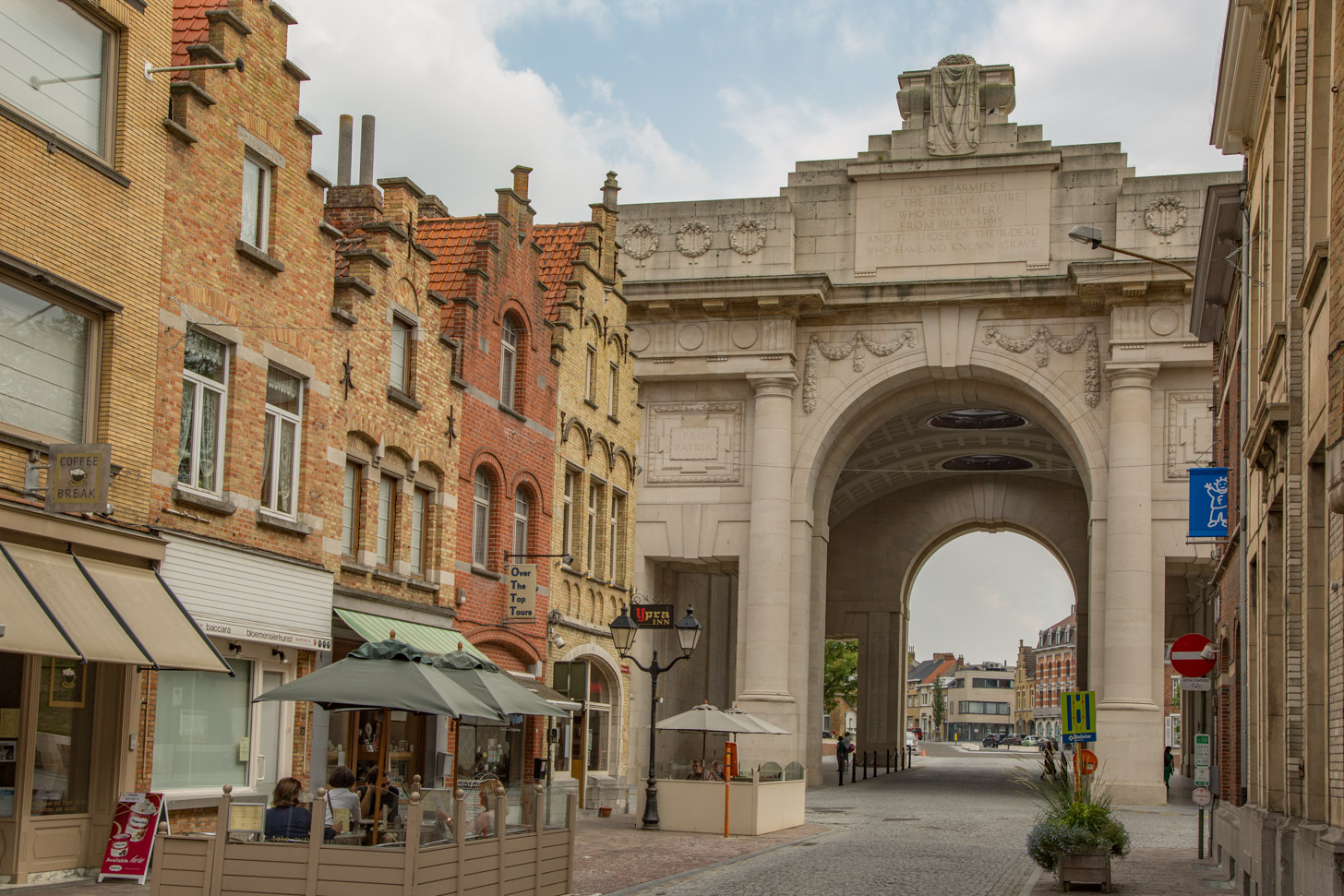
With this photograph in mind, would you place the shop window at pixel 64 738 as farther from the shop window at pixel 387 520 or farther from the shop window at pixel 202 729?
the shop window at pixel 387 520

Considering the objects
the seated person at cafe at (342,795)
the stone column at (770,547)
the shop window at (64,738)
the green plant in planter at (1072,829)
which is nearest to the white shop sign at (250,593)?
the shop window at (64,738)

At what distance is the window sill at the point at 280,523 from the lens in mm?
18031

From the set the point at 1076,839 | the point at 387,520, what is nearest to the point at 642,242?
the point at 387,520

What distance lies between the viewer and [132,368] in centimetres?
1553

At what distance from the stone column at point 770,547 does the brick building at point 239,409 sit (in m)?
22.8

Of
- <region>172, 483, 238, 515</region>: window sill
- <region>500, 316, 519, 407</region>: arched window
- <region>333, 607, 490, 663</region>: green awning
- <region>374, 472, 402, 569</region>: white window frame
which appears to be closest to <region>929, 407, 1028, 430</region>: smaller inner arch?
<region>500, 316, 519, 407</region>: arched window

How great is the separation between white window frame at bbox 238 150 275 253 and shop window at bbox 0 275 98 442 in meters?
3.26

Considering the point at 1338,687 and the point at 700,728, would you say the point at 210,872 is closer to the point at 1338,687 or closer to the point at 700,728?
the point at 1338,687

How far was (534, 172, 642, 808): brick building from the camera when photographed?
28125 millimetres

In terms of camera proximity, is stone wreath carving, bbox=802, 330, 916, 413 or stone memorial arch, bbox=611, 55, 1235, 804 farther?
stone wreath carving, bbox=802, 330, 916, 413

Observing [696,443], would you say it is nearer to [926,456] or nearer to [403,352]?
[926,456]

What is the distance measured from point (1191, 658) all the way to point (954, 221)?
2312 cm

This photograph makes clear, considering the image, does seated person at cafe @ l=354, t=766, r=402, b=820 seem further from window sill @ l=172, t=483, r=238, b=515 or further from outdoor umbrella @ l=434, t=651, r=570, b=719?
window sill @ l=172, t=483, r=238, b=515

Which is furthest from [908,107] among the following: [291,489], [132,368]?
[132,368]
